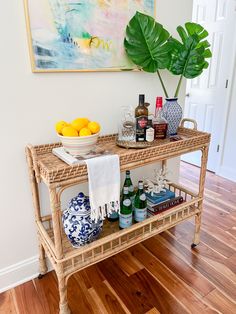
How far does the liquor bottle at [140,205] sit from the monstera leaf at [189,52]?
0.80 metres

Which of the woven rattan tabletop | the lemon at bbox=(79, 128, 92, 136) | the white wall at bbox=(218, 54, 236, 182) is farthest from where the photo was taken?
the white wall at bbox=(218, 54, 236, 182)

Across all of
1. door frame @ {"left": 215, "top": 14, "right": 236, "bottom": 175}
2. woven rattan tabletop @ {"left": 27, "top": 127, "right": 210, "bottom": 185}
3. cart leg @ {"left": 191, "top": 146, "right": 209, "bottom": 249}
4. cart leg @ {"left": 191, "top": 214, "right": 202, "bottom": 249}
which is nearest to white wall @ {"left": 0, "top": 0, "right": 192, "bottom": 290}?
woven rattan tabletop @ {"left": 27, "top": 127, "right": 210, "bottom": 185}

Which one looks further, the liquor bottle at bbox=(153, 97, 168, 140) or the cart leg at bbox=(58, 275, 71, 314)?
the liquor bottle at bbox=(153, 97, 168, 140)

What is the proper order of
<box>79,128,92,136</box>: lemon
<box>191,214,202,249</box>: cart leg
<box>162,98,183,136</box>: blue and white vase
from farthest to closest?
<box>191,214,202,249</box>: cart leg → <box>162,98,183,136</box>: blue and white vase → <box>79,128,92,136</box>: lemon

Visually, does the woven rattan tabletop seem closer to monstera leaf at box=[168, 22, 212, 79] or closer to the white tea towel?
the white tea towel

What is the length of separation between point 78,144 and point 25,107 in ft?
1.25

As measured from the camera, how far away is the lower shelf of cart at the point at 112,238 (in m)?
1.20

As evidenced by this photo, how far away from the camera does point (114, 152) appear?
1303 millimetres

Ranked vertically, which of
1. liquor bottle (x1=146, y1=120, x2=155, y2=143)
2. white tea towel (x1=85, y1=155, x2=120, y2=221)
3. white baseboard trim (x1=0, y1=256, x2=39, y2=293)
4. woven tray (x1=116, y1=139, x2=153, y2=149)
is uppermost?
liquor bottle (x1=146, y1=120, x2=155, y2=143)

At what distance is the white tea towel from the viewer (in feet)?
3.65

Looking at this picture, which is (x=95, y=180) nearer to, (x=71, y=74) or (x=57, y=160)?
(x=57, y=160)

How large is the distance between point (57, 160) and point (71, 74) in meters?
0.51

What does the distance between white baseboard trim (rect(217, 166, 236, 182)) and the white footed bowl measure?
2242 millimetres

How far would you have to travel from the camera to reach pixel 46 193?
146 cm
